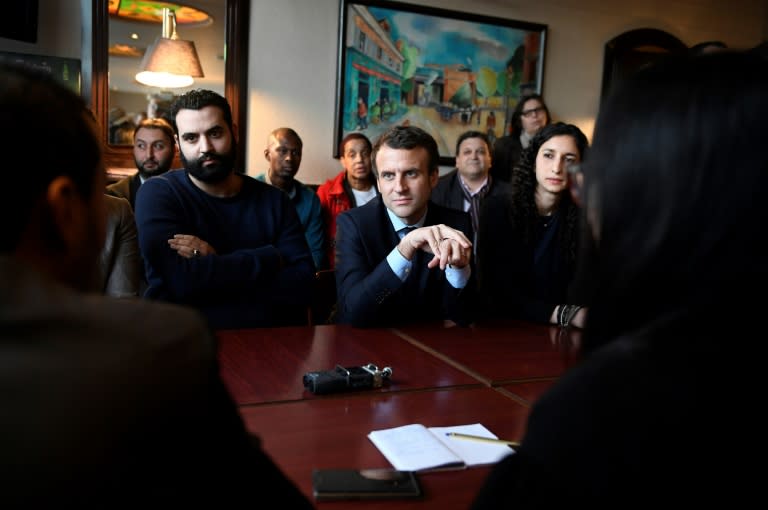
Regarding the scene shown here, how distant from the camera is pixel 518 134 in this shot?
5.55 meters

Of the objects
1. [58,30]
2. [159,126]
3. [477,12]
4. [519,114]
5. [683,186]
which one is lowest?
[683,186]

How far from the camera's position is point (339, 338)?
2.05m

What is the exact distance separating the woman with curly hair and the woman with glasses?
2.41 m

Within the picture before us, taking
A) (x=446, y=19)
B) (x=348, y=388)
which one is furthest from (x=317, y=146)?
(x=348, y=388)

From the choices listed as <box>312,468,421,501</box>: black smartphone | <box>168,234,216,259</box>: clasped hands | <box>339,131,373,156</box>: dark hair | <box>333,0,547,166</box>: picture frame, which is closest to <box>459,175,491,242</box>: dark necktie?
<box>339,131,373,156</box>: dark hair

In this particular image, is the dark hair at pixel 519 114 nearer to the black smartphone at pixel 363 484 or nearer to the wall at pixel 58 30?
the wall at pixel 58 30

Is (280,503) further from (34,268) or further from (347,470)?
(34,268)

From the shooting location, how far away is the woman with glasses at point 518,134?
5309mm

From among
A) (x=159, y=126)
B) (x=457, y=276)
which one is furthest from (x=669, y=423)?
(x=159, y=126)

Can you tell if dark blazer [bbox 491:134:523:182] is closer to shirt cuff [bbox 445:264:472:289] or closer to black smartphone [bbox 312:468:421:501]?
shirt cuff [bbox 445:264:472:289]

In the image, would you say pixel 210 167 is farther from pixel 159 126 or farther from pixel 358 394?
pixel 159 126

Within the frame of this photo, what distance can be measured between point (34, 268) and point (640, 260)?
67 centimetres

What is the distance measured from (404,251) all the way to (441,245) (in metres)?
0.14

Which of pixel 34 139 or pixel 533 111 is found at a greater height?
pixel 533 111
